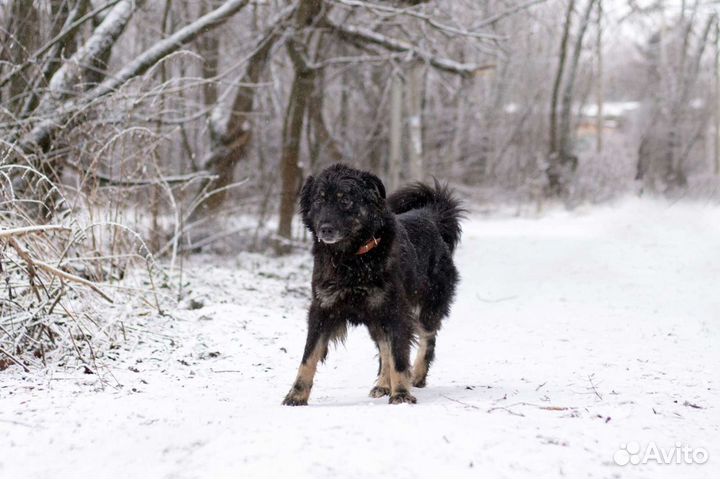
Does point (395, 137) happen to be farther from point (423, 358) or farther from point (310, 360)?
point (310, 360)

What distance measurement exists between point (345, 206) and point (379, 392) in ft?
4.54

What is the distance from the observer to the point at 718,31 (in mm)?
29906

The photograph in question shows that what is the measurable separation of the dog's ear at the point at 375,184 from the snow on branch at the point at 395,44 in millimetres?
7999

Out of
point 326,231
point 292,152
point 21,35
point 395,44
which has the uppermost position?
point 395,44

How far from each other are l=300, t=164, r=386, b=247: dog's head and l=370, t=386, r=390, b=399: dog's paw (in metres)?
1.13

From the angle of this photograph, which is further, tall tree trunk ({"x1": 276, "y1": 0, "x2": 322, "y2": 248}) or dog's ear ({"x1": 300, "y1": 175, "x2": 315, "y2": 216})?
tall tree trunk ({"x1": 276, "y1": 0, "x2": 322, "y2": 248})

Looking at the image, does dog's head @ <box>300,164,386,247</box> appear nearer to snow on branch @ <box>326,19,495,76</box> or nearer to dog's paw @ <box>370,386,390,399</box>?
dog's paw @ <box>370,386,390,399</box>

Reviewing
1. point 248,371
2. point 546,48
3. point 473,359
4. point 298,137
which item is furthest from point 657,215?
point 546,48

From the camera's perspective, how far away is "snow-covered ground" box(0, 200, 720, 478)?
3.19 m

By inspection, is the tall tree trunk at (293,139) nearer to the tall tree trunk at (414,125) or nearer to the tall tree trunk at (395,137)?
the tall tree trunk at (395,137)

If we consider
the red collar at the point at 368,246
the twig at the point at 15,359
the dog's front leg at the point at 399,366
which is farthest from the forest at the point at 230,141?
the dog's front leg at the point at 399,366

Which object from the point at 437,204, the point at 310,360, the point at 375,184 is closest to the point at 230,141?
the point at 437,204

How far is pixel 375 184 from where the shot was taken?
16.4 ft

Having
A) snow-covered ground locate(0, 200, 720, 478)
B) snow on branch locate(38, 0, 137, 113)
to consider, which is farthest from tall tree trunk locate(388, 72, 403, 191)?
snow on branch locate(38, 0, 137, 113)
